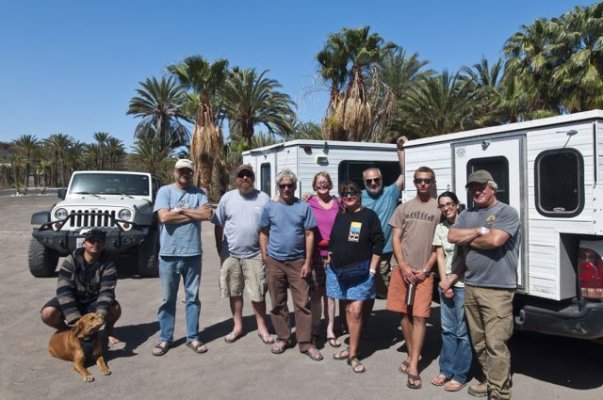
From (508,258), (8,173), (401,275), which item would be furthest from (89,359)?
(8,173)

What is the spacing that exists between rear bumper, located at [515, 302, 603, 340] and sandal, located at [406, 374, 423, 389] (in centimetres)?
89

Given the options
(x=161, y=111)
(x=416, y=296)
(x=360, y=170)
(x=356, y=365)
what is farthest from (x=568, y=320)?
(x=161, y=111)

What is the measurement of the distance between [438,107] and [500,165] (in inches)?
731

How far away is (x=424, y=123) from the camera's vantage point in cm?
2247

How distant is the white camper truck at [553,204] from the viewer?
3703 mm

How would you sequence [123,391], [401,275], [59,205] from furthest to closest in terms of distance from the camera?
[59,205] < [401,275] < [123,391]

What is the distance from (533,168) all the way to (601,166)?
504mm

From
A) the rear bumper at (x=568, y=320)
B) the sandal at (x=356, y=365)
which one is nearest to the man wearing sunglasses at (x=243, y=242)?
the sandal at (x=356, y=365)

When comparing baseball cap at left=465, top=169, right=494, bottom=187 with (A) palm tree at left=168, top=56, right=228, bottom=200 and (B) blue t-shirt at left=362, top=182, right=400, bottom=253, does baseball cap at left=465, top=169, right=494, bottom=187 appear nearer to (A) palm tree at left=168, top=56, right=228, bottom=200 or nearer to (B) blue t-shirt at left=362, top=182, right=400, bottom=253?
(B) blue t-shirt at left=362, top=182, right=400, bottom=253

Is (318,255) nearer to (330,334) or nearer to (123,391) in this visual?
(330,334)

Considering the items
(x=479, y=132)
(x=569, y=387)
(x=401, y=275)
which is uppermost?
(x=479, y=132)

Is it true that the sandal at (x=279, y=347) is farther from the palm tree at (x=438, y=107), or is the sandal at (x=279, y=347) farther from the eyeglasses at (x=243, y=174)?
the palm tree at (x=438, y=107)

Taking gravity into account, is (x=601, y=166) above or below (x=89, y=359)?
above

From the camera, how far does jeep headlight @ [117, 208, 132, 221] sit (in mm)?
8289
